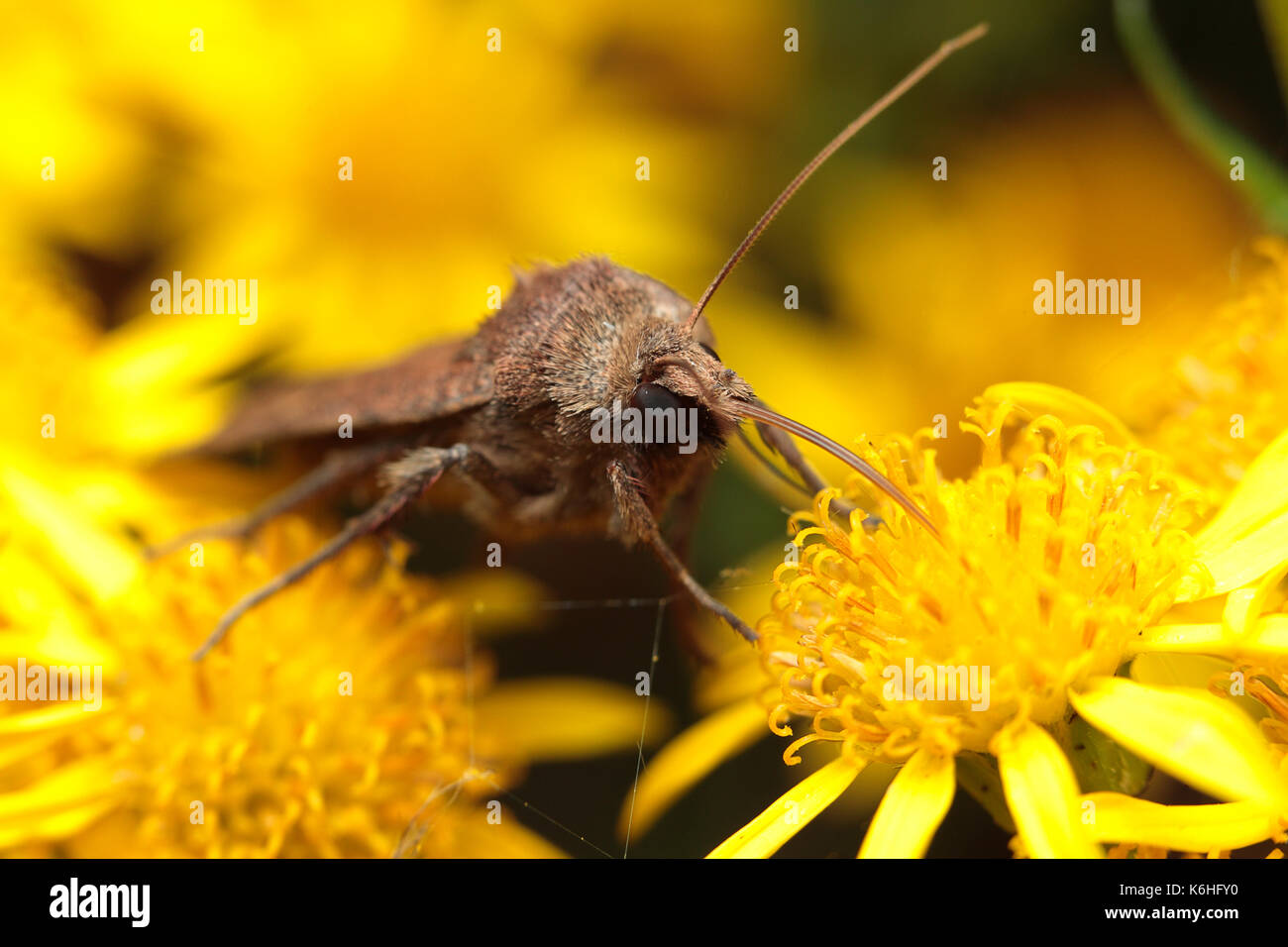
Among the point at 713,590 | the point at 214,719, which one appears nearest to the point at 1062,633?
the point at 713,590

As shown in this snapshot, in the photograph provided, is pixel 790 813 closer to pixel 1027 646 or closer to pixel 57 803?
pixel 1027 646

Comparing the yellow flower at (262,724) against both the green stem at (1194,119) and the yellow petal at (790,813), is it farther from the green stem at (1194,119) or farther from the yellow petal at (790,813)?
the green stem at (1194,119)

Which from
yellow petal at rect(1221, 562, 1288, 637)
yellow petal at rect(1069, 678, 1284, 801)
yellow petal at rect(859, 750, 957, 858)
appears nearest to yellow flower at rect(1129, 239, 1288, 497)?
yellow petal at rect(1221, 562, 1288, 637)

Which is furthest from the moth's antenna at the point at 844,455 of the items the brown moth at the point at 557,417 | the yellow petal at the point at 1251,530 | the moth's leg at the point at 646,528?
the yellow petal at the point at 1251,530

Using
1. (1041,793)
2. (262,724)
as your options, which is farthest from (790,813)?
(262,724)

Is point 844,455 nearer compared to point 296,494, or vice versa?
point 844,455

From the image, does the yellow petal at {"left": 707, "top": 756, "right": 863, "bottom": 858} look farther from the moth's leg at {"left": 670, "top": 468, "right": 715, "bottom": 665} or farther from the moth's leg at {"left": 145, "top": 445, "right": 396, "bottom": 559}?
the moth's leg at {"left": 145, "top": 445, "right": 396, "bottom": 559}
